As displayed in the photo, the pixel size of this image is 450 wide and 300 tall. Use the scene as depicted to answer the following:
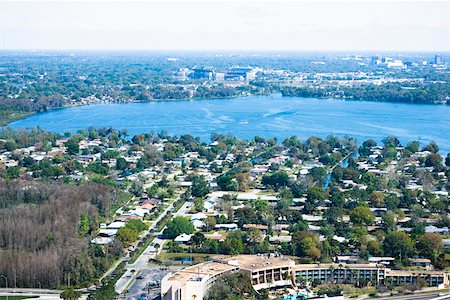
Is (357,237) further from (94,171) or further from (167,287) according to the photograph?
(94,171)

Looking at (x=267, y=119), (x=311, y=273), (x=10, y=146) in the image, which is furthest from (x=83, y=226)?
(x=267, y=119)

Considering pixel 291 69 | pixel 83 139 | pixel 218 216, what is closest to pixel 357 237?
pixel 218 216

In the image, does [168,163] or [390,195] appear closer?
[390,195]

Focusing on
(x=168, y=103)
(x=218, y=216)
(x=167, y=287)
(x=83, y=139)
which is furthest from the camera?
(x=168, y=103)

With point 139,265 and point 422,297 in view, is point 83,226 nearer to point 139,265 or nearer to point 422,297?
point 139,265

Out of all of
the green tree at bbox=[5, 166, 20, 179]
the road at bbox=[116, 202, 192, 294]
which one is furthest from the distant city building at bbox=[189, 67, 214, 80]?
the road at bbox=[116, 202, 192, 294]

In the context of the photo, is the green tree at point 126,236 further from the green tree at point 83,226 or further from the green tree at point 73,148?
the green tree at point 73,148

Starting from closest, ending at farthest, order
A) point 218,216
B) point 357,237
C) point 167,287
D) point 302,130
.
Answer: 1. point 167,287
2. point 357,237
3. point 218,216
4. point 302,130
